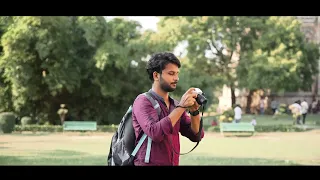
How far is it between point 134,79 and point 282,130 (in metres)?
3.84

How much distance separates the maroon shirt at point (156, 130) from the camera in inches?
71.4

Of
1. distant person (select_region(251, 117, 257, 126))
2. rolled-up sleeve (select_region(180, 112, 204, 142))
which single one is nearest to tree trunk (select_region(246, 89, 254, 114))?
distant person (select_region(251, 117, 257, 126))

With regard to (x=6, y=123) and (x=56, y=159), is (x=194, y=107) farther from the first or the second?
(x=6, y=123)

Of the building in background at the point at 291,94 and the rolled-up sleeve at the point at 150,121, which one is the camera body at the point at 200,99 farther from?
the building in background at the point at 291,94

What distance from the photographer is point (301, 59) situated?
12.7m

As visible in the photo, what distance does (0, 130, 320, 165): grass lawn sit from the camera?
21.2 feet

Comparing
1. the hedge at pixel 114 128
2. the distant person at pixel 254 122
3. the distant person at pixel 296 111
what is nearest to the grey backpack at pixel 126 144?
the hedge at pixel 114 128

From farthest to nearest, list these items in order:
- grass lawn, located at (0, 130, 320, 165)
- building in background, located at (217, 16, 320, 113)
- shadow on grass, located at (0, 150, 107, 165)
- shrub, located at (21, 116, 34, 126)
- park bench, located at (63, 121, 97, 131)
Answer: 1. building in background, located at (217, 16, 320, 113)
2. shrub, located at (21, 116, 34, 126)
3. park bench, located at (63, 121, 97, 131)
4. grass lawn, located at (0, 130, 320, 165)
5. shadow on grass, located at (0, 150, 107, 165)

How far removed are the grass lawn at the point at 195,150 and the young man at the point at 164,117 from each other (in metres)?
4.29

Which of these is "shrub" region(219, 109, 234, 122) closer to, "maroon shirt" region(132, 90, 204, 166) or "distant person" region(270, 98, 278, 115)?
"distant person" region(270, 98, 278, 115)

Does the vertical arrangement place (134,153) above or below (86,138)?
above

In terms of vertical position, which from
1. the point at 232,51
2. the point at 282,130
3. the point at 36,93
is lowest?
the point at 282,130
